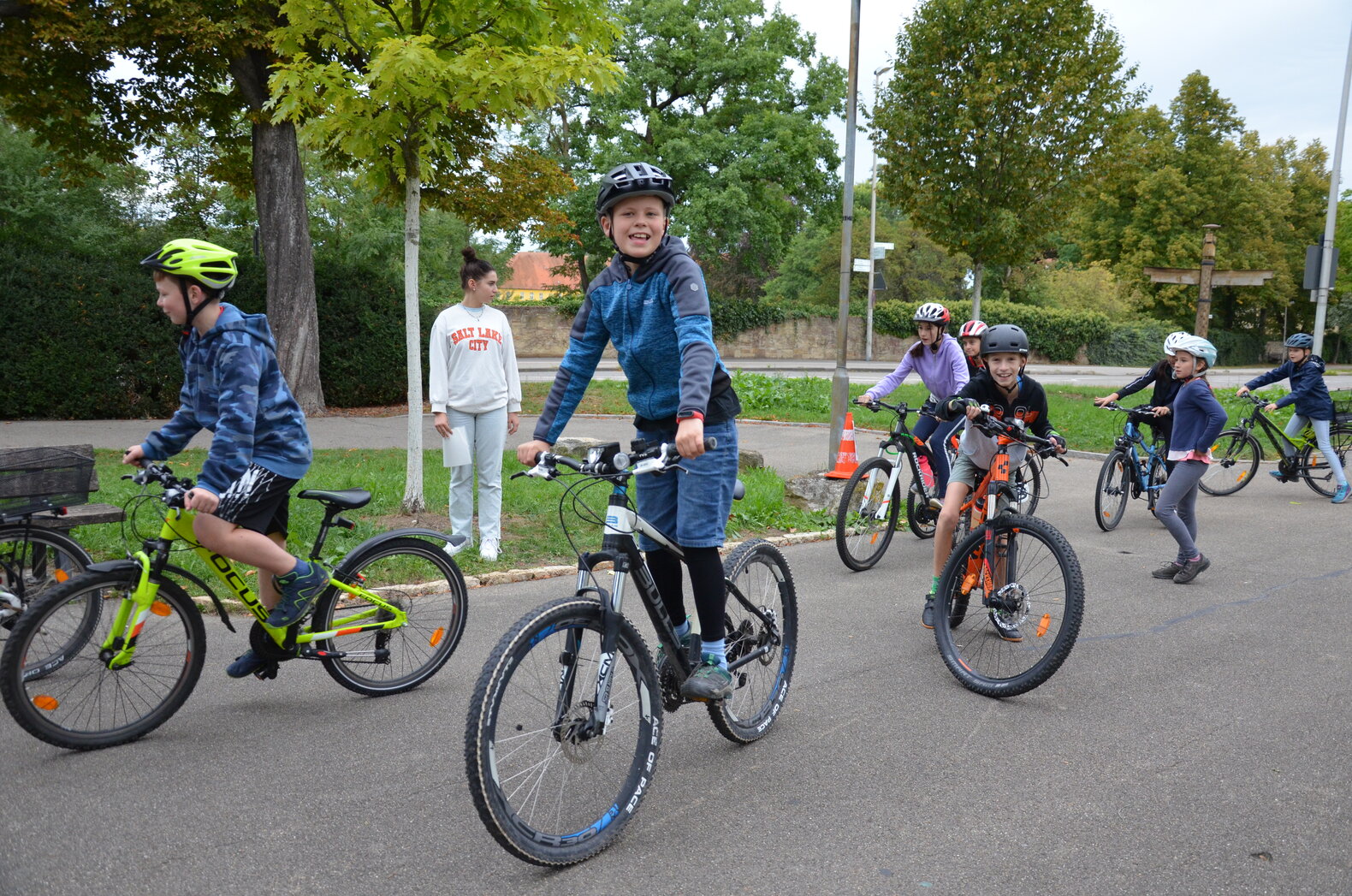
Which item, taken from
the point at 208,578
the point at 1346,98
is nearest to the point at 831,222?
the point at 1346,98

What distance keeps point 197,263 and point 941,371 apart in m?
5.55

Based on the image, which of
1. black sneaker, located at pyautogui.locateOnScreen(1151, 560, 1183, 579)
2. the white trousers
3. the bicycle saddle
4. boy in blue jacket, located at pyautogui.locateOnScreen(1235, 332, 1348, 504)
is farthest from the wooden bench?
boy in blue jacket, located at pyautogui.locateOnScreen(1235, 332, 1348, 504)

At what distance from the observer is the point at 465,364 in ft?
22.0

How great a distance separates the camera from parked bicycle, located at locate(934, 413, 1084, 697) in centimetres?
442

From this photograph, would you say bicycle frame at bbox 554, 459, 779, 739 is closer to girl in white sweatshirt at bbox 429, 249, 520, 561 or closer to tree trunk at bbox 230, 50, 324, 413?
girl in white sweatshirt at bbox 429, 249, 520, 561

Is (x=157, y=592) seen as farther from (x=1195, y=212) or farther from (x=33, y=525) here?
(x=1195, y=212)

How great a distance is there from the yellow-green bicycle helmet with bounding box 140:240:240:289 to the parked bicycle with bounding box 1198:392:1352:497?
34.3ft

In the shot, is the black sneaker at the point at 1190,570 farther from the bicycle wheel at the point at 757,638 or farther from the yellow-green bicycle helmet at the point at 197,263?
the yellow-green bicycle helmet at the point at 197,263

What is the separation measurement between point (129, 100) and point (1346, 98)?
2103 cm

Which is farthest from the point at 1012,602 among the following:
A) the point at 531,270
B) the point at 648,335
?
the point at 531,270

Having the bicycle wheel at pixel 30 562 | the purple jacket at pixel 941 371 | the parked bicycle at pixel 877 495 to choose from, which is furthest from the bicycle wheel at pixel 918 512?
the bicycle wheel at pixel 30 562

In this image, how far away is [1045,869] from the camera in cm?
304

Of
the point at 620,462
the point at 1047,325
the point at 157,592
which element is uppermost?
the point at 1047,325

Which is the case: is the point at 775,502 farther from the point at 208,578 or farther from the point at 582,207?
the point at 582,207
